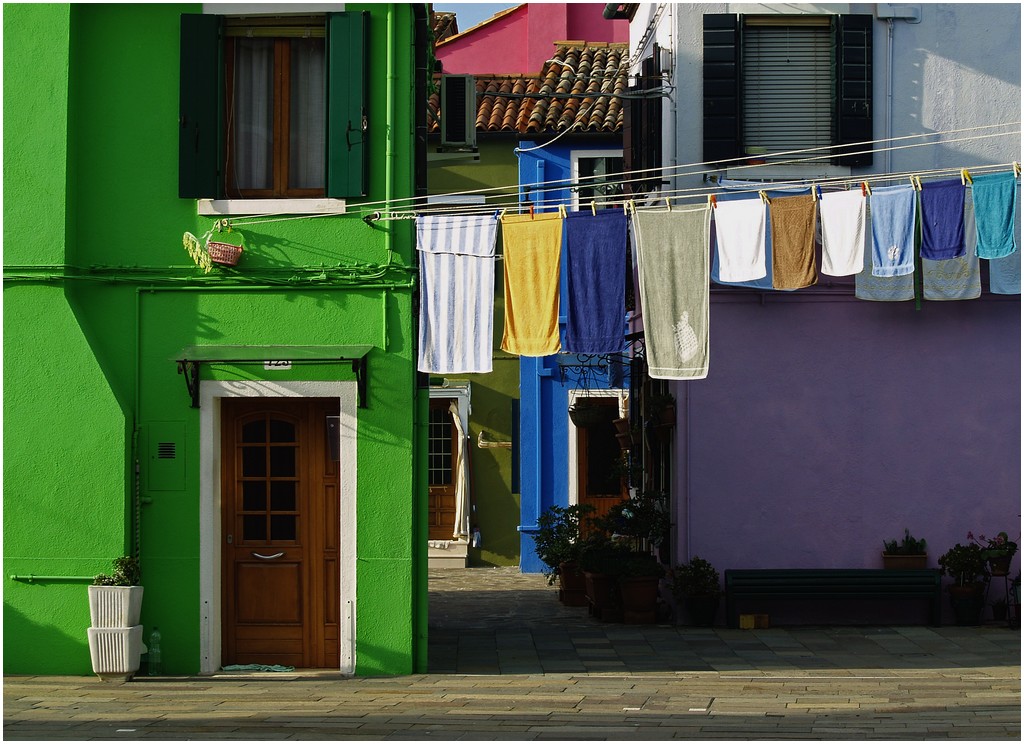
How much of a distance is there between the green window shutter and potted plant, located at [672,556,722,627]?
6026 millimetres

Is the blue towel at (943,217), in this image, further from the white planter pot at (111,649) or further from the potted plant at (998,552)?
the white planter pot at (111,649)

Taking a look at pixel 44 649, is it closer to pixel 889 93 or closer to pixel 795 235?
pixel 795 235

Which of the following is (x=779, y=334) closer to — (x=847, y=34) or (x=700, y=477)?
(x=700, y=477)

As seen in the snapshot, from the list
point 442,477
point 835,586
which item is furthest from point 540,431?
point 835,586

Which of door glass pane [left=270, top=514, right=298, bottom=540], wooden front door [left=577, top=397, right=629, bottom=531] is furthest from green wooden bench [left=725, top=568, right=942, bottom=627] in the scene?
wooden front door [left=577, top=397, right=629, bottom=531]

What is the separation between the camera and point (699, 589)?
50.5 ft

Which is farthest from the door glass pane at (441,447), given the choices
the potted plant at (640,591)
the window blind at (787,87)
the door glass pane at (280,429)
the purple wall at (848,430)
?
the door glass pane at (280,429)

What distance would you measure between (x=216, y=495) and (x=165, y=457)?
1.88ft

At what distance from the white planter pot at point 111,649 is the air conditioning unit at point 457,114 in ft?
18.1

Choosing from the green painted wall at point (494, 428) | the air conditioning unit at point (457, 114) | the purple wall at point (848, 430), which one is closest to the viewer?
the air conditioning unit at point (457, 114)

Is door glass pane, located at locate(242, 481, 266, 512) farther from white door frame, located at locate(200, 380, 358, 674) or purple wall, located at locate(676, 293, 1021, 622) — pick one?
purple wall, located at locate(676, 293, 1021, 622)

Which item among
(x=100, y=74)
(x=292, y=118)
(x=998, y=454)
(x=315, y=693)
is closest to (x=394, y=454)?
(x=315, y=693)

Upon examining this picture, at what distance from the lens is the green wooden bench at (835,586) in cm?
1530

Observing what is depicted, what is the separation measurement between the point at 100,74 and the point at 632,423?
32.0 feet
